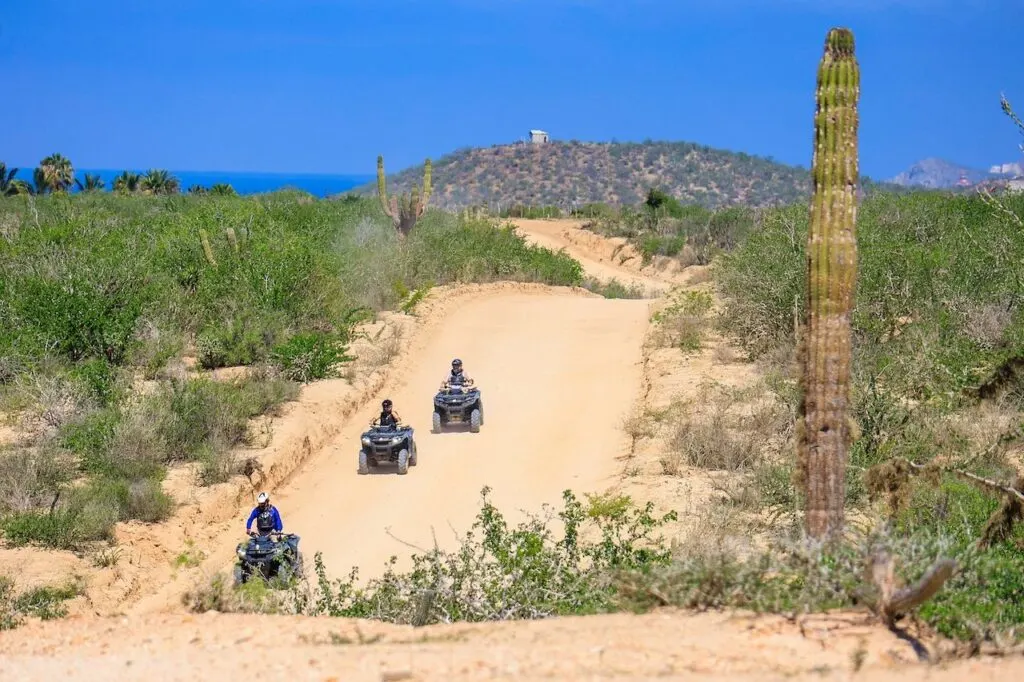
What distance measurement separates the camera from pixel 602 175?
93438mm

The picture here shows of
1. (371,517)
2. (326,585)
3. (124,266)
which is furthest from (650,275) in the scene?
(326,585)

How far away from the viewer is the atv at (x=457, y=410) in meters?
16.3

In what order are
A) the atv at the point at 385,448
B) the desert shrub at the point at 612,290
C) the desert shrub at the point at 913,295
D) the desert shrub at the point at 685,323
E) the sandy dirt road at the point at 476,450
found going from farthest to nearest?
the desert shrub at the point at 612,290 → the desert shrub at the point at 685,323 → the atv at the point at 385,448 → the desert shrub at the point at 913,295 → the sandy dirt road at the point at 476,450

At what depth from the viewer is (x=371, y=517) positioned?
12852 mm

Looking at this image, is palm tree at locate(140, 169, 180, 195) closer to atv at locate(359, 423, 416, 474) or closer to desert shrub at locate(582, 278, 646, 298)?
desert shrub at locate(582, 278, 646, 298)

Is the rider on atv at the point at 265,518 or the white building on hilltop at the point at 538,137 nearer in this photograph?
the rider on atv at the point at 265,518

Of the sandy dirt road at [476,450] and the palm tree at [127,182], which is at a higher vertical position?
the palm tree at [127,182]

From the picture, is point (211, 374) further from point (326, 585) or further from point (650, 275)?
point (650, 275)

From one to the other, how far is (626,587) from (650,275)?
133 feet

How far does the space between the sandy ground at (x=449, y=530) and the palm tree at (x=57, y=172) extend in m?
33.6

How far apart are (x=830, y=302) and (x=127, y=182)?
5673cm

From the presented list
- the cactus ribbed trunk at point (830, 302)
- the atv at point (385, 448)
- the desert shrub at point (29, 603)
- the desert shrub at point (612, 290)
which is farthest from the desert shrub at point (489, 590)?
the desert shrub at point (612, 290)

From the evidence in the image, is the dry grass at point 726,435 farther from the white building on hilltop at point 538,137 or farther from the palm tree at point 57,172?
the white building on hilltop at point 538,137

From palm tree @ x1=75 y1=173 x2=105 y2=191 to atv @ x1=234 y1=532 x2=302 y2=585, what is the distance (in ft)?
157
